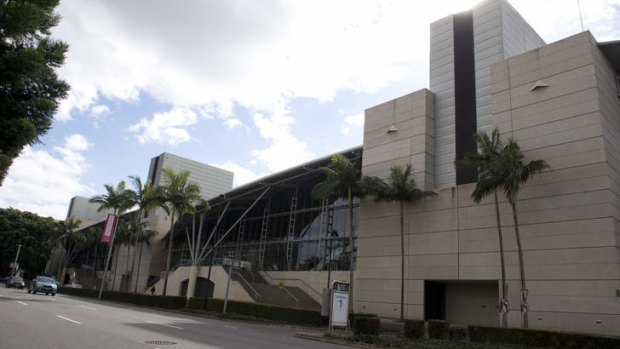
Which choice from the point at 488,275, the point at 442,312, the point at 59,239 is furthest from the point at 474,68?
the point at 59,239

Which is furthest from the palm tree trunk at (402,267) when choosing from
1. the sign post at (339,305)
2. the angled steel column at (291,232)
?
the angled steel column at (291,232)

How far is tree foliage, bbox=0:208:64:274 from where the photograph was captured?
85.1m

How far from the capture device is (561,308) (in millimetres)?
23984

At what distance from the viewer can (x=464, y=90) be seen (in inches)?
1326

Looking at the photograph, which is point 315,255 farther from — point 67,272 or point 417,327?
point 67,272

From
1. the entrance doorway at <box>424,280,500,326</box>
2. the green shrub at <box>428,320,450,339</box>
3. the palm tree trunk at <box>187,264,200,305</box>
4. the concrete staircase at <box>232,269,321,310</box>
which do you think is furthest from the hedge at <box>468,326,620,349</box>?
the palm tree trunk at <box>187,264,200,305</box>

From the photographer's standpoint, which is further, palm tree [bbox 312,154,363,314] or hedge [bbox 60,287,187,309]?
hedge [bbox 60,287,187,309]

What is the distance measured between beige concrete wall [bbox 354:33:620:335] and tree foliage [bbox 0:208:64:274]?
7224cm

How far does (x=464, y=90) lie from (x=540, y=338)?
19885mm

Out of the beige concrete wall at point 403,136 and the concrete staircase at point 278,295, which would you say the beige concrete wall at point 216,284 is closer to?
the concrete staircase at point 278,295

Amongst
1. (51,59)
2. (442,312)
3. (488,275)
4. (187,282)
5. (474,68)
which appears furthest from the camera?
(187,282)

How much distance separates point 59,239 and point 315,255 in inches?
2229

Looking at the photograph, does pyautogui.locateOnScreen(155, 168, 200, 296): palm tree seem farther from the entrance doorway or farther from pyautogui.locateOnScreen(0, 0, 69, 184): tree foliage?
pyautogui.locateOnScreen(0, 0, 69, 184): tree foliage

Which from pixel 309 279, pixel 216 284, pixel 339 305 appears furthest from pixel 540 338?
pixel 216 284
